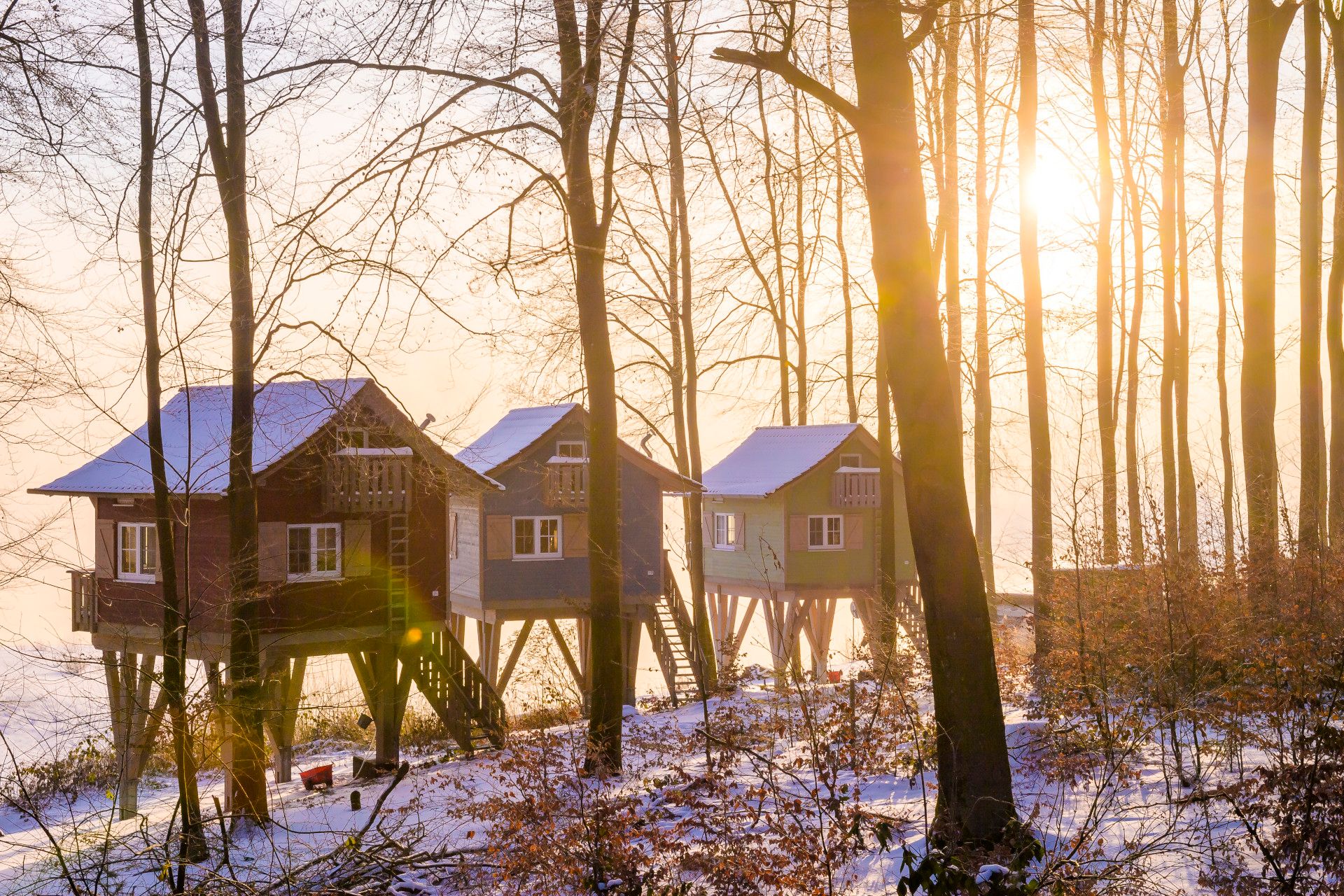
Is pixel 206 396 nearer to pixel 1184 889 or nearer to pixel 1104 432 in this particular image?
pixel 1104 432

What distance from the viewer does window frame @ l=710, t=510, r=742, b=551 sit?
3222 cm

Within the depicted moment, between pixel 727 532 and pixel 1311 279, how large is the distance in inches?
670

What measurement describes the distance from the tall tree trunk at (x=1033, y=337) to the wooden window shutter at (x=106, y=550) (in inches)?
641

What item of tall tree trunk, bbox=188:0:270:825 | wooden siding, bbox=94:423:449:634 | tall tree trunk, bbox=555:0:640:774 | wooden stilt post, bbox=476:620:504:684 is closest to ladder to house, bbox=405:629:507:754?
wooden siding, bbox=94:423:449:634

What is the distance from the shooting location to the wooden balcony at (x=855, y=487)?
98.5 ft

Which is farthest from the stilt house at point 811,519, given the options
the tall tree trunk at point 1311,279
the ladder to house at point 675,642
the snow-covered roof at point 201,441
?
the snow-covered roof at point 201,441

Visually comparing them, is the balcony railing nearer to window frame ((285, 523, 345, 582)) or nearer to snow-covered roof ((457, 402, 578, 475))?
window frame ((285, 523, 345, 582))

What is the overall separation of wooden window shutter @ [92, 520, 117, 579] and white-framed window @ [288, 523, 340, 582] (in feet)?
12.2

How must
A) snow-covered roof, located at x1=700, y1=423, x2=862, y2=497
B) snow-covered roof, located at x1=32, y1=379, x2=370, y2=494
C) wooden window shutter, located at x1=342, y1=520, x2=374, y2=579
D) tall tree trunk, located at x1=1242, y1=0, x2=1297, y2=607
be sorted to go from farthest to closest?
snow-covered roof, located at x1=700, y1=423, x2=862, y2=497 → wooden window shutter, located at x1=342, y1=520, x2=374, y2=579 → snow-covered roof, located at x1=32, y1=379, x2=370, y2=494 → tall tree trunk, located at x1=1242, y1=0, x2=1297, y2=607

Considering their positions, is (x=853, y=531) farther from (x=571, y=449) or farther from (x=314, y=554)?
(x=314, y=554)

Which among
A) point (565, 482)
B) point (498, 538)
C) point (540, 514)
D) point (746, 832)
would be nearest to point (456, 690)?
point (498, 538)

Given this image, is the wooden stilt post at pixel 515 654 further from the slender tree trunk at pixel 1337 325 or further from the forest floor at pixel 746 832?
the slender tree trunk at pixel 1337 325

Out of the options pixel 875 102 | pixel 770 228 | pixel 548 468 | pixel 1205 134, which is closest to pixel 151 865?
pixel 875 102

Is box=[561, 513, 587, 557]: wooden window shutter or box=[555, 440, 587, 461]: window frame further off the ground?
box=[555, 440, 587, 461]: window frame
